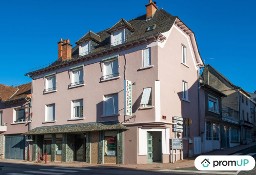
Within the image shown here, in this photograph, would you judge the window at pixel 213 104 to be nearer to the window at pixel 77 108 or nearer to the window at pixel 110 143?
the window at pixel 110 143

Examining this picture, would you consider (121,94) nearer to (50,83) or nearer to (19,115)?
(50,83)

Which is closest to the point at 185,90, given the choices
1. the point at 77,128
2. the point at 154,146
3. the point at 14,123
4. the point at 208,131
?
the point at 154,146

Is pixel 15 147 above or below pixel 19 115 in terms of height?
below

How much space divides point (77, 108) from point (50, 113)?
12.4 feet

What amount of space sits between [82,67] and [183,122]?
944 cm

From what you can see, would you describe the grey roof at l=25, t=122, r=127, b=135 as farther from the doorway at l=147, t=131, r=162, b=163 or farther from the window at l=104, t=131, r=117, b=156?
the doorway at l=147, t=131, r=162, b=163

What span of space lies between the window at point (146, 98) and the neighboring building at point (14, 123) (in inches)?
553

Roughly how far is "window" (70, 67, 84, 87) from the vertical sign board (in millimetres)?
5744

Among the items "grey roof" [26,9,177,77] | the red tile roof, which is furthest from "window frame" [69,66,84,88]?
the red tile roof

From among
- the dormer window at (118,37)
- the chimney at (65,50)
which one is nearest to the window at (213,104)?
the dormer window at (118,37)

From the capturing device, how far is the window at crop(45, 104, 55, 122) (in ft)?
101

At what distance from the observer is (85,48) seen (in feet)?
96.8

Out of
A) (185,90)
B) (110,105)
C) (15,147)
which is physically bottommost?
(15,147)

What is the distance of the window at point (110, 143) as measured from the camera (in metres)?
24.8
